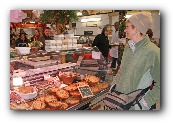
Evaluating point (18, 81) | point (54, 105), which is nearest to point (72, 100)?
point (54, 105)

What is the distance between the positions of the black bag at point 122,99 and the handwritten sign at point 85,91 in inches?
9.0

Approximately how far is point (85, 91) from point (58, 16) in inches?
41.8

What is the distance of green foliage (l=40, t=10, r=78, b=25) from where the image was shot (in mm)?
4117

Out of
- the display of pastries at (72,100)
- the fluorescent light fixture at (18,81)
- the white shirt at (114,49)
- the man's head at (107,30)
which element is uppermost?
the man's head at (107,30)

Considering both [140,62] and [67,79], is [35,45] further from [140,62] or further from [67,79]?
[140,62]

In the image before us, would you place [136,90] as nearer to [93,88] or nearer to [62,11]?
[93,88]

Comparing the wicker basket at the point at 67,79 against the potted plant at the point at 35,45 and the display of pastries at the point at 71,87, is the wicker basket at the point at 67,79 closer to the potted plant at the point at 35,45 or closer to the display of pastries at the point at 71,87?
the display of pastries at the point at 71,87

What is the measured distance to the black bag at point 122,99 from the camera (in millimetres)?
4145

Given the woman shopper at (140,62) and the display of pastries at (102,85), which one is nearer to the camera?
the woman shopper at (140,62)

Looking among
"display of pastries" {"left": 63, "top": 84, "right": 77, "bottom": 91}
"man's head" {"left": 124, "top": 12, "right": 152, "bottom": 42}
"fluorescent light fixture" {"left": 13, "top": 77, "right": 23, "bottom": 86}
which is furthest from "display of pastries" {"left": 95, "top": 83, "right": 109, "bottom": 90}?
"fluorescent light fixture" {"left": 13, "top": 77, "right": 23, "bottom": 86}

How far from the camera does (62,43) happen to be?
13.9 ft

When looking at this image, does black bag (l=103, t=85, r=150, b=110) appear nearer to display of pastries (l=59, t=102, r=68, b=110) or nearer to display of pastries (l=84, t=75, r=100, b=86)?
display of pastries (l=84, t=75, r=100, b=86)

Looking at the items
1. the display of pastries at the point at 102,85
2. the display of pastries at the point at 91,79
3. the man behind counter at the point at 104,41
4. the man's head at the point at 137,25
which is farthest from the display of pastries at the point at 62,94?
the man's head at the point at 137,25
